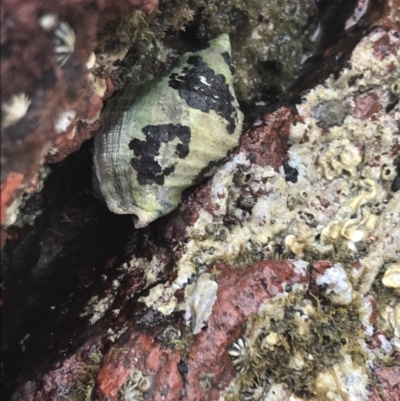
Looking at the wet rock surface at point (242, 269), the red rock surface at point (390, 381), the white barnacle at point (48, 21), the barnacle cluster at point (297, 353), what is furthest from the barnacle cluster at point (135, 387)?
the white barnacle at point (48, 21)

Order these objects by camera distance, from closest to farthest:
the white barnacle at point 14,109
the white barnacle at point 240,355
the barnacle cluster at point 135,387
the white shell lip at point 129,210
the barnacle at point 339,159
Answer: the white barnacle at point 14,109, the barnacle cluster at point 135,387, the white barnacle at point 240,355, the white shell lip at point 129,210, the barnacle at point 339,159

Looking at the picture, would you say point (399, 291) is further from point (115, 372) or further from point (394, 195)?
point (115, 372)

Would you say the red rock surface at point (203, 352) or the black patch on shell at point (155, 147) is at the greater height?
the black patch on shell at point (155, 147)

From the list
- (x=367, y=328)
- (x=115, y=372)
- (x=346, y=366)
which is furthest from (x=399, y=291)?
(x=115, y=372)

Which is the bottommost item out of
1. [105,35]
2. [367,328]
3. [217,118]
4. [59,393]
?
[59,393]

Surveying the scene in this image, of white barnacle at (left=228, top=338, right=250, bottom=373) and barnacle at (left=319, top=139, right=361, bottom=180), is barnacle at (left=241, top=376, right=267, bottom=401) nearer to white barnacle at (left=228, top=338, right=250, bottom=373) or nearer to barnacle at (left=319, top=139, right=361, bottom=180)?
white barnacle at (left=228, top=338, right=250, bottom=373)

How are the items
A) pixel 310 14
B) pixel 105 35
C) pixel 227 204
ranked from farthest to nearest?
pixel 310 14, pixel 227 204, pixel 105 35

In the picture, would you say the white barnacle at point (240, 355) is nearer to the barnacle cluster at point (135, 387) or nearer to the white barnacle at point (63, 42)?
the barnacle cluster at point (135, 387)
